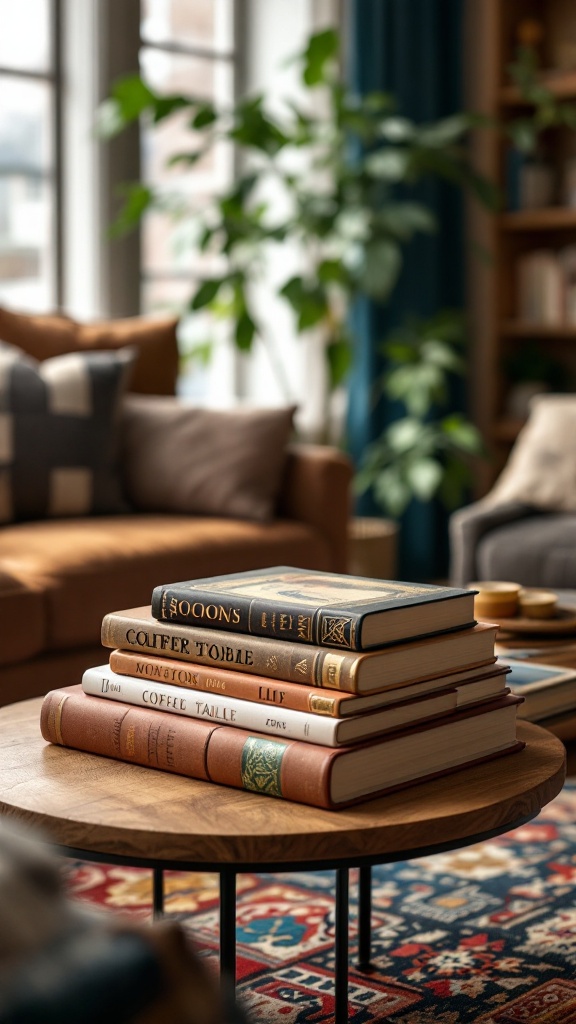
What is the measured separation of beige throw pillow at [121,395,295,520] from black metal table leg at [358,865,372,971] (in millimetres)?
1387

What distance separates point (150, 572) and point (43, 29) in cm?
212

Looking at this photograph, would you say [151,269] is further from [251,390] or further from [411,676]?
[411,676]

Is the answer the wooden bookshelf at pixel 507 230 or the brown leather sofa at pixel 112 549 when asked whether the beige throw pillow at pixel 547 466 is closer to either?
the brown leather sofa at pixel 112 549

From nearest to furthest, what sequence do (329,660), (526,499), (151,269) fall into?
(329,660) → (526,499) → (151,269)

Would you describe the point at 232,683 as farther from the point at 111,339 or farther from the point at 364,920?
the point at 111,339

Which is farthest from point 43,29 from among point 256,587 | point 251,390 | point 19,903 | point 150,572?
point 19,903

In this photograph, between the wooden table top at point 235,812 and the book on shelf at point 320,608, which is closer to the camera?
the wooden table top at point 235,812

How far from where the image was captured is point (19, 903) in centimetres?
48

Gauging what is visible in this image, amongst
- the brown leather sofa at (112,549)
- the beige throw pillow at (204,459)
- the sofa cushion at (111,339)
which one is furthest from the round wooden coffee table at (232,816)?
the sofa cushion at (111,339)

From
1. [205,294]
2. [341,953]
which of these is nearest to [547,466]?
[205,294]

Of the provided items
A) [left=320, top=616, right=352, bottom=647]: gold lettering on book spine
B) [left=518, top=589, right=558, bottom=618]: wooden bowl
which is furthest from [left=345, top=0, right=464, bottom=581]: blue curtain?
[left=320, top=616, right=352, bottom=647]: gold lettering on book spine

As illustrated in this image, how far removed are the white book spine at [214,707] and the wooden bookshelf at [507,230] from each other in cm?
357

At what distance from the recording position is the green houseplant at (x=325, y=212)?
378 centimetres

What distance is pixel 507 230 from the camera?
16.4 feet
